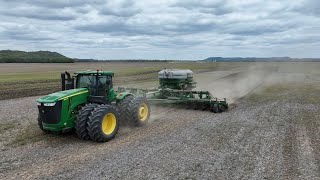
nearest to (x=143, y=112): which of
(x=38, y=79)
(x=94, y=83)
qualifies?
(x=94, y=83)

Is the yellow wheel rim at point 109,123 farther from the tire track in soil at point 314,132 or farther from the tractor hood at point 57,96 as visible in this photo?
the tire track in soil at point 314,132

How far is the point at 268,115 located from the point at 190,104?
417cm

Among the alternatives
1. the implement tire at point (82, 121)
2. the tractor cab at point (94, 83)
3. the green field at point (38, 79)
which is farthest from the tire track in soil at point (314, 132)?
the green field at point (38, 79)

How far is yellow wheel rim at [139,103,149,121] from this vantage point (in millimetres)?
13716

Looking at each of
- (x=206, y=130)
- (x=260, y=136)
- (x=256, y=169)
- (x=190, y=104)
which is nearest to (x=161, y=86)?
(x=190, y=104)

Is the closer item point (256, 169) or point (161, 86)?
point (256, 169)

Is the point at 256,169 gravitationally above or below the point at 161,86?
below

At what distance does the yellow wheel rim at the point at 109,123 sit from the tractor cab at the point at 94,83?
2.55ft

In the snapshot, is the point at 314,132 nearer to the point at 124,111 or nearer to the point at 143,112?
the point at 143,112

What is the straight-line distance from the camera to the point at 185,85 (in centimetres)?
2108

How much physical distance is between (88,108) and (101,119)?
1.98ft

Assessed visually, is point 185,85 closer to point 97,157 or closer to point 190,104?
point 190,104

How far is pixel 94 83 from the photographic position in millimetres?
12148

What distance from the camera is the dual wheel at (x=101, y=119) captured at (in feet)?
35.5
